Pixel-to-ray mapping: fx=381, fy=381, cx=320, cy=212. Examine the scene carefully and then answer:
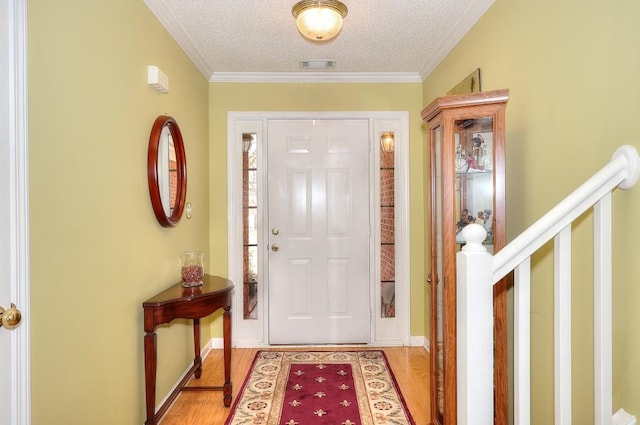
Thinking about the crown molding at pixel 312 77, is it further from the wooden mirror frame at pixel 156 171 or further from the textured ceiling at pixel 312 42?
the wooden mirror frame at pixel 156 171

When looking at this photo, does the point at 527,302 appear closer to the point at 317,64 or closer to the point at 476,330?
the point at 476,330

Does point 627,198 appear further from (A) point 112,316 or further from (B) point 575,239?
(A) point 112,316

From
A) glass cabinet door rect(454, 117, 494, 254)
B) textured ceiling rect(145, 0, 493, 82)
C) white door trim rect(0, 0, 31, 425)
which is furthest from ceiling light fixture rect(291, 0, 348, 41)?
white door trim rect(0, 0, 31, 425)

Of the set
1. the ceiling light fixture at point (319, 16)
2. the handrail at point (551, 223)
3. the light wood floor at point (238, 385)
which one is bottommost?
the light wood floor at point (238, 385)

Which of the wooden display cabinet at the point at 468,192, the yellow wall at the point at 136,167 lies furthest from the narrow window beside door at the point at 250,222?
the wooden display cabinet at the point at 468,192

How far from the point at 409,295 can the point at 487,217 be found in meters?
1.79

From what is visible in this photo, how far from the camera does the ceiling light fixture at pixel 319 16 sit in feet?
7.18

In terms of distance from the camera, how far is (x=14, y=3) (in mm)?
1201

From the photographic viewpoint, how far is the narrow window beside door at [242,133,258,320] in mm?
3484

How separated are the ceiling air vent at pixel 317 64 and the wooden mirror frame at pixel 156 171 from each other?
125 cm

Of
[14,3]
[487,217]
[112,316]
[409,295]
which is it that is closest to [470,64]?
[487,217]

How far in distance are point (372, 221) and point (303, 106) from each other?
4.00 ft

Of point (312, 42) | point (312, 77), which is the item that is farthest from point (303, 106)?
point (312, 42)

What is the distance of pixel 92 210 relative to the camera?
1.62 m
